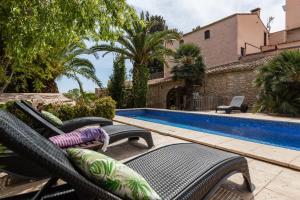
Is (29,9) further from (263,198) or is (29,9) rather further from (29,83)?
(29,83)

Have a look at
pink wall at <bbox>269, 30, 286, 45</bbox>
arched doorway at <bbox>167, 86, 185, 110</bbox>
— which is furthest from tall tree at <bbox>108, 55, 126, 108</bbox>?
pink wall at <bbox>269, 30, 286, 45</bbox>

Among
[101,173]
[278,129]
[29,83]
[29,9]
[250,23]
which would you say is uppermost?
[250,23]

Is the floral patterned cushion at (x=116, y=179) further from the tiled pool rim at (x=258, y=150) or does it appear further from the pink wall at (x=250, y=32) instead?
the pink wall at (x=250, y=32)

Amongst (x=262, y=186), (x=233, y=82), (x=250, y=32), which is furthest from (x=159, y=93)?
(x=262, y=186)

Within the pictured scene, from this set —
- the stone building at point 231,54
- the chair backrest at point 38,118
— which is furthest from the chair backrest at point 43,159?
the stone building at point 231,54

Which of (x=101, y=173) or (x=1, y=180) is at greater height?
(x=101, y=173)

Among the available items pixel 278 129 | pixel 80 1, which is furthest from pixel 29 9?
pixel 278 129

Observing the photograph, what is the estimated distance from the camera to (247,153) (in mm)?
4590

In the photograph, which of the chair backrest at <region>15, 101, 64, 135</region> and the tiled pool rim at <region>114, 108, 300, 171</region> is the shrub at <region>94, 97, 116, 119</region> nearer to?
the tiled pool rim at <region>114, 108, 300, 171</region>

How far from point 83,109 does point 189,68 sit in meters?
10.5

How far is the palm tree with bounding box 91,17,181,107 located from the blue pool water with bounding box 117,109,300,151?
471cm

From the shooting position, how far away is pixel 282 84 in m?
12.3

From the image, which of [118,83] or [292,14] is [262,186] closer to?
[118,83]

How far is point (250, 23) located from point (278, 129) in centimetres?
1731
